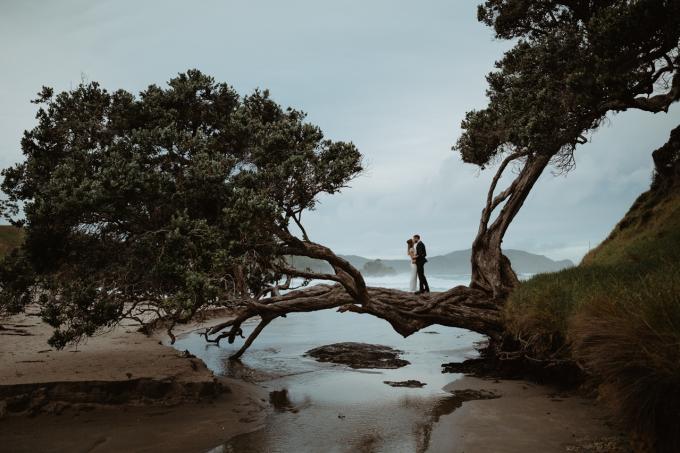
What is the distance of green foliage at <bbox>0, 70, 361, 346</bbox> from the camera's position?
28.8 feet

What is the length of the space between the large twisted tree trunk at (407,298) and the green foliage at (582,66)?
126 inches

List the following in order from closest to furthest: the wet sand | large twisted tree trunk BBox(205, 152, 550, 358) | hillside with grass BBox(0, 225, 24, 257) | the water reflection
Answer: the wet sand < the water reflection < large twisted tree trunk BBox(205, 152, 550, 358) < hillside with grass BBox(0, 225, 24, 257)

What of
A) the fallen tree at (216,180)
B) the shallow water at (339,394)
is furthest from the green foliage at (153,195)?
the shallow water at (339,394)

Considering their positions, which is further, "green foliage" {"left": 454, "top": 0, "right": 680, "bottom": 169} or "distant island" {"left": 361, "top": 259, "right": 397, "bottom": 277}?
"distant island" {"left": 361, "top": 259, "right": 397, "bottom": 277}

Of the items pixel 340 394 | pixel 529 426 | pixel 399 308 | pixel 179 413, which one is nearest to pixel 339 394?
pixel 340 394

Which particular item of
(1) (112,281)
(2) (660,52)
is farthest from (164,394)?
(2) (660,52)

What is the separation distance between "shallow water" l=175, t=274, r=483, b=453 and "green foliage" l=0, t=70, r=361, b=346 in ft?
9.36

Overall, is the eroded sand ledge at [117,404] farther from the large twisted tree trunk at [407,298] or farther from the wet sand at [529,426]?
the wet sand at [529,426]

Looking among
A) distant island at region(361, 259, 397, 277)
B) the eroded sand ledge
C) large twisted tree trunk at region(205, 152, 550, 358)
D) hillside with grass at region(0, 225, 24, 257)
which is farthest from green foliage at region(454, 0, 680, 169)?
distant island at region(361, 259, 397, 277)

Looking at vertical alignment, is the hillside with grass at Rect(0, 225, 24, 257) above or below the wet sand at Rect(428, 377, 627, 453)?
above

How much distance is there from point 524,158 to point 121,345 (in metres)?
15.6

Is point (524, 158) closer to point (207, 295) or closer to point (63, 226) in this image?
point (207, 295)

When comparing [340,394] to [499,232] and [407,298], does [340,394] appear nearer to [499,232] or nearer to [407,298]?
[407,298]

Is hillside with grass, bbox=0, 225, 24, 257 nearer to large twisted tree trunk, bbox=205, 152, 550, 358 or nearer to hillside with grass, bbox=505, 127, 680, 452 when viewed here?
large twisted tree trunk, bbox=205, 152, 550, 358
